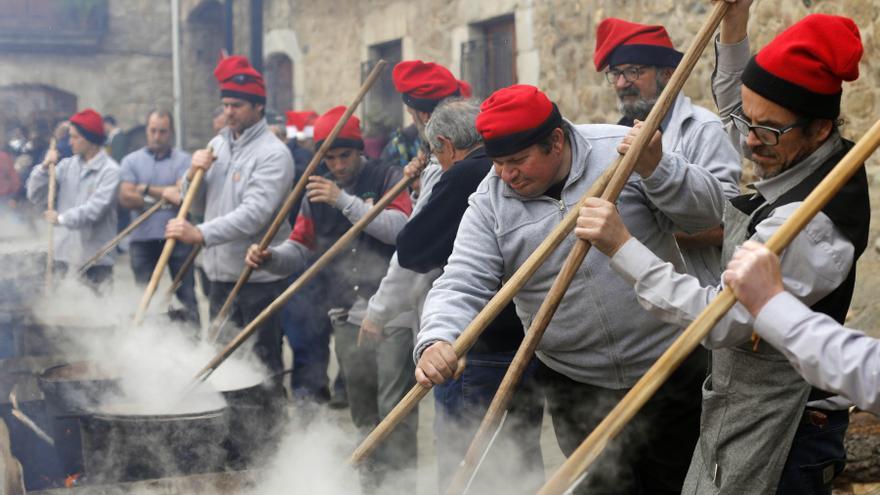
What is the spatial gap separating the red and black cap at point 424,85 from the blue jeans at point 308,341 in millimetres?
1994

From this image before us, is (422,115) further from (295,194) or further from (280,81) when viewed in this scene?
(280,81)

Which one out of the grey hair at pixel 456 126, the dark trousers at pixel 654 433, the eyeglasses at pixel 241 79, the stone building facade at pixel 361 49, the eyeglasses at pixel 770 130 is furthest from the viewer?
the stone building facade at pixel 361 49

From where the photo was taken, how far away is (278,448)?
4207 millimetres

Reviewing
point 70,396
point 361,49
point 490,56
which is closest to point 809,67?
point 70,396

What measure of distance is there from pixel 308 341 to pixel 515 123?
12.9ft

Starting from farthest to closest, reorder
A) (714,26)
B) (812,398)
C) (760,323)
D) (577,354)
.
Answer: (577,354), (714,26), (812,398), (760,323)

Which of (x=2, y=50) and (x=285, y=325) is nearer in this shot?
(x=285, y=325)

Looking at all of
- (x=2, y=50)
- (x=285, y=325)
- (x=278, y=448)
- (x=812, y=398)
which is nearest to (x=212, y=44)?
(x=2, y=50)

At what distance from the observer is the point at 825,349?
2.05m

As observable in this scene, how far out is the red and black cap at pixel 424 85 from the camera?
5012 millimetres

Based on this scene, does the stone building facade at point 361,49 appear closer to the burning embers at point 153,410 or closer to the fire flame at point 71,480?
the burning embers at point 153,410

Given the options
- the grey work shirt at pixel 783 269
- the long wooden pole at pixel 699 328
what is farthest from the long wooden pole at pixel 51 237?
the long wooden pole at pixel 699 328

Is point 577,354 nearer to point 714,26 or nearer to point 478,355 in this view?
point 478,355

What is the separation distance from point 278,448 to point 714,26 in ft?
7.84
